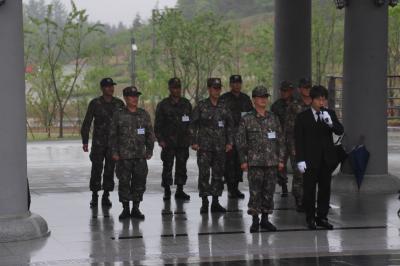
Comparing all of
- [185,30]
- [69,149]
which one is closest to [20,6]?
[69,149]

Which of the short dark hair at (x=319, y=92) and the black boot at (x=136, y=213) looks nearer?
the short dark hair at (x=319, y=92)

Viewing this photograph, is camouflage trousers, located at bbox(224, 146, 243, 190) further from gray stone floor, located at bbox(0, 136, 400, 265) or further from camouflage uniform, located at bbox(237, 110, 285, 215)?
camouflage uniform, located at bbox(237, 110, 285, 215)

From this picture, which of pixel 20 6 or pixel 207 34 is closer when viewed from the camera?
pixel 20 6

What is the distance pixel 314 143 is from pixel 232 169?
369cm

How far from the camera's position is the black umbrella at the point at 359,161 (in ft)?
53.2

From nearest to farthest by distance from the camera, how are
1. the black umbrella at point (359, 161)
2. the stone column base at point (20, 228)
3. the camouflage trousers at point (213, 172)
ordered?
1. the stone column base at point (20, 228)
2. the camouflage trousers at point (213, 172)
3. the black umbrella at point (359, 161)

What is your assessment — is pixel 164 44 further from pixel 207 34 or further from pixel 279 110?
pixel 279 110

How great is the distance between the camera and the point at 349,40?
16.6 m

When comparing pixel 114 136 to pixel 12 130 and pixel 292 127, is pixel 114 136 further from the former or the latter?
pixel 292 127

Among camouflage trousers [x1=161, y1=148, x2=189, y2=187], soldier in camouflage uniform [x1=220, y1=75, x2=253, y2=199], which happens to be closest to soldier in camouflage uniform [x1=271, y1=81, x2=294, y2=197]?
soldier in camouflage uniform [x1=220, y1=75, x2=253, y2=199]

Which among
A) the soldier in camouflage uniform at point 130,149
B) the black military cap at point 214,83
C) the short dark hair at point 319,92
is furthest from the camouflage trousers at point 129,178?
the short dark hair at point 319,92

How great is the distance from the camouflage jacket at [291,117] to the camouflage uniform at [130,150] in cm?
226

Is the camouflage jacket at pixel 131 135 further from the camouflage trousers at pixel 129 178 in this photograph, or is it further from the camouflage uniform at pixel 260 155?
the camouflage uniform at pixel 260 155

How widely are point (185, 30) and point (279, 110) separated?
28.5 metres
